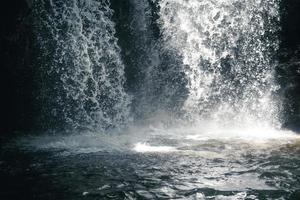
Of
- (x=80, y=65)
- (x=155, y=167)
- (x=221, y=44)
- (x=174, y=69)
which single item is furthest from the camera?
(x=174, y=69)

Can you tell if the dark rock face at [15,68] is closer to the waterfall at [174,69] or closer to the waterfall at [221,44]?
the waterfall at [174,69]

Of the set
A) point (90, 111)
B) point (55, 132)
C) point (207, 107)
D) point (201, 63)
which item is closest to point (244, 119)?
point (207, 107)

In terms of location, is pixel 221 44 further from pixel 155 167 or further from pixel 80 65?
pixel 155 167

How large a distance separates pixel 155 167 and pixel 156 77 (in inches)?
230

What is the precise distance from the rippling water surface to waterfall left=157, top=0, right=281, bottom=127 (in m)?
2.45

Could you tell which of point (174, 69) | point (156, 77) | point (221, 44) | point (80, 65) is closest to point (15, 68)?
point (80, 65)

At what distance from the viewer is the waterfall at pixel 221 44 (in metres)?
12.7

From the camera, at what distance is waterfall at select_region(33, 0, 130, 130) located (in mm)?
11492

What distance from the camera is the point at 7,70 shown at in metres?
11.6

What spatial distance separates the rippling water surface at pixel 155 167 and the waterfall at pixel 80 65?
6.01ft

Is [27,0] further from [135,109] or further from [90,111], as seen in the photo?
[135,109]

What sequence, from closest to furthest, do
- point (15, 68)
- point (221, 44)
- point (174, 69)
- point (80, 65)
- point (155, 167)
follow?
point (155, 167) → point (15, 68) → point (80, 65) → point (221, 44) → point (174, 69)

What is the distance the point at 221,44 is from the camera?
1280 centimetres

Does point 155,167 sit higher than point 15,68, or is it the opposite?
point 15,68
